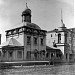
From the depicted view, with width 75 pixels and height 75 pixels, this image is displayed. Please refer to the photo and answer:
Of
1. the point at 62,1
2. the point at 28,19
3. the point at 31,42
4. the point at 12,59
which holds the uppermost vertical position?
the point at 28,19

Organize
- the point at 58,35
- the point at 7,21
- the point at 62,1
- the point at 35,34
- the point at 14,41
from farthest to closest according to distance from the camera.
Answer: the point at 58,35 → the point at 35,34 → the point at 14,41 → the point at 62,1 → the point at 7,21

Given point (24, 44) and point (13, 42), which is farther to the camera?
point (24, 44)

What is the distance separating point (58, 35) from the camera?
11086 mm

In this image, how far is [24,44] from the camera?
8.41 metres

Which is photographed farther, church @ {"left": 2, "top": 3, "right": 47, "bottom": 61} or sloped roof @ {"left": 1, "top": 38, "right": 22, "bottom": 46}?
sloped roof @ {"left": 1, "top": 38, "right": 22, "bottom": 46}

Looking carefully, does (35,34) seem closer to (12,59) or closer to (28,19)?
(28,19)

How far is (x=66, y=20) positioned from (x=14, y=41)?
16.9 feet

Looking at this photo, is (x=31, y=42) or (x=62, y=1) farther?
(x=31, y=42)

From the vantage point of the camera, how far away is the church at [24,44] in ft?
26.1

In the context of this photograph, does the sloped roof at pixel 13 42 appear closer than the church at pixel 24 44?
No

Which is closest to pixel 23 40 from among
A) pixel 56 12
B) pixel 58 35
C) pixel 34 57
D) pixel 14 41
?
pixel 14 41

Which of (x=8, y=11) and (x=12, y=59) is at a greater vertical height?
(x=8, y=11)

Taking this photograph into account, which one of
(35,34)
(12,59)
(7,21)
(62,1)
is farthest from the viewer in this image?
(35,34)

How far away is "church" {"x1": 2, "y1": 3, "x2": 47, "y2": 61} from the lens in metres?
7.94
